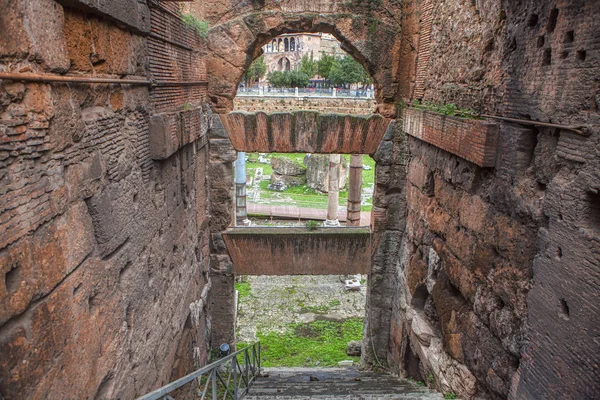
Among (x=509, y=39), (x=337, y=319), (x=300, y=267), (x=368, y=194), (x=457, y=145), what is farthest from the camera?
(x=368, y=194)

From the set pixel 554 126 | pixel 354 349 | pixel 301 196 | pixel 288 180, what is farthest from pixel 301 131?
pixel 288 180

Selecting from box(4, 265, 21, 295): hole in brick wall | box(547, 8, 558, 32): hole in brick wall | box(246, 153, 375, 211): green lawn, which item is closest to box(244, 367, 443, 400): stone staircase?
box(4, 265, 21, 295): hole in brick wall

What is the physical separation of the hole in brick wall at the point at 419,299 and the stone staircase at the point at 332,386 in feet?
3.33

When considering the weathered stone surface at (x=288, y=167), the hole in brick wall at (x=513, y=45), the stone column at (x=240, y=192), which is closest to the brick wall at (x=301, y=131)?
the hole in brick wall at (x=513, y=45)

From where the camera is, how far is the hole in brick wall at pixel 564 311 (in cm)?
271

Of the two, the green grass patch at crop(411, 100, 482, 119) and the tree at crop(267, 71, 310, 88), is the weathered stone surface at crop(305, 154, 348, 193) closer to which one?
the tree at crop(267, 71, 310, 88)

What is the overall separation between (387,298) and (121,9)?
5.98 metres

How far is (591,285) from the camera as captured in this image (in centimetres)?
249

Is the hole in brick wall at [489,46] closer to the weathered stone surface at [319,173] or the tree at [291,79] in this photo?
the weathered stone surface at [319,173]

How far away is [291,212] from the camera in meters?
17.5

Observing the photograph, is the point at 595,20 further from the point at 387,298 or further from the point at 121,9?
the point at 387,298

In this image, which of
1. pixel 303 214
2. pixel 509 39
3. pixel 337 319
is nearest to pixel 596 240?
pixel 509 39

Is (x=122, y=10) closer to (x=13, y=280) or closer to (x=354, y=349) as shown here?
(x=13, y=280)

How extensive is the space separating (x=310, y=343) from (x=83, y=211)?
7.09 meters
